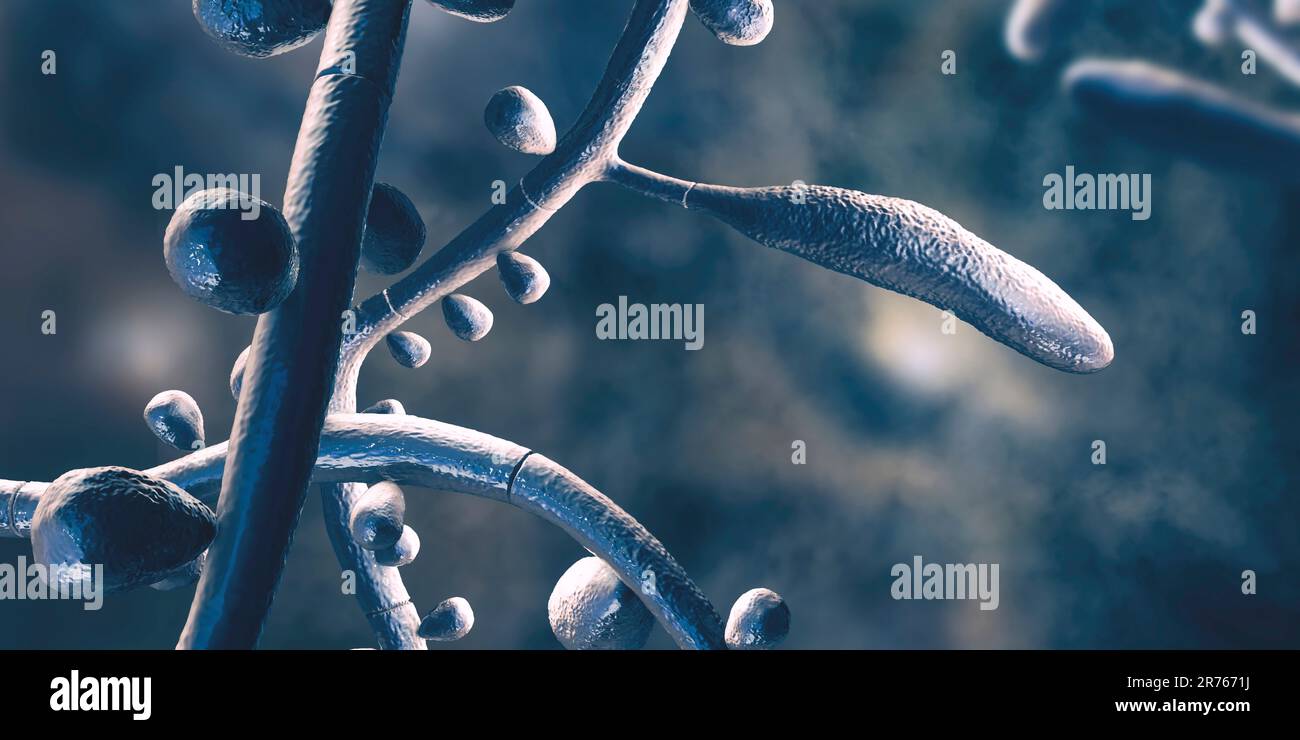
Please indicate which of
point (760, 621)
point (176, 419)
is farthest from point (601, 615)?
point (176, 419)

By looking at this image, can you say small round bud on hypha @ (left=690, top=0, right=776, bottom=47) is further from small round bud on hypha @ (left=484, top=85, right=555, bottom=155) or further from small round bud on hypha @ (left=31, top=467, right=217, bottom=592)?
small round bud on hypha @ (left=31, top=467, right=217, bottom=592)

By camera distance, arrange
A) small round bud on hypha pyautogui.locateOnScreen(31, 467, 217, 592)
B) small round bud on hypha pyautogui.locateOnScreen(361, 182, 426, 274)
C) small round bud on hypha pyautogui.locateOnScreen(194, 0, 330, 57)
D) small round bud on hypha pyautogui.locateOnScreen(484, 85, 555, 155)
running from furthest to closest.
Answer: small round bud on hypha pyautogui.locateOnScreen(484, 85, 555, 155), small round bud on hypha pyautogui.locateOnScreen(361, 182, 426, 274), small round bud on hypha pyautogui.locateOnScreen(194, 0, 330, 57), small round bud on hypha pyautogui.locateOnScreen(31, 467, 217, 592)

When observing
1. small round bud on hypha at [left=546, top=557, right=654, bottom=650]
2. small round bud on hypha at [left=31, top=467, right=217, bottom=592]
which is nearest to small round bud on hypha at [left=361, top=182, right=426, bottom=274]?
small round bud on hypha at [left=31, top=467, right=217, bottom=592]

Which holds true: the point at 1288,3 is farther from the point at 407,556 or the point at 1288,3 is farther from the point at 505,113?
the point at 407,556

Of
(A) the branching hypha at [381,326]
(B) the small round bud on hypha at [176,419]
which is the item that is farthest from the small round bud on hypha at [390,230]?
(B) the small round bud on hypha at [176,419]

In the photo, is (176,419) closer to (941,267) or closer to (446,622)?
(446,622)
